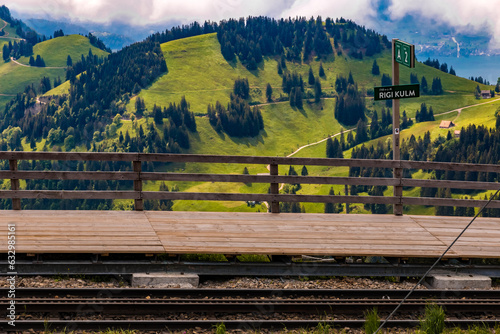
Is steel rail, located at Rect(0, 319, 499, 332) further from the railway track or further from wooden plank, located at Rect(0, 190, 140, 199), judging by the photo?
wooden plank, located at Rect(0, 190, 140, 199)

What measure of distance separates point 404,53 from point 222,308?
8.77 metres

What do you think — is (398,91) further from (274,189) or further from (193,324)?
(193,324)

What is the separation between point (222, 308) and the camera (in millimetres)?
9891

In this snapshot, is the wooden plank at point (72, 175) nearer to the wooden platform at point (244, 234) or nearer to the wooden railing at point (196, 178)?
the wooden railing at point (196, 178)

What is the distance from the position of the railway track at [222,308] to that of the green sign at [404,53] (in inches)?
252

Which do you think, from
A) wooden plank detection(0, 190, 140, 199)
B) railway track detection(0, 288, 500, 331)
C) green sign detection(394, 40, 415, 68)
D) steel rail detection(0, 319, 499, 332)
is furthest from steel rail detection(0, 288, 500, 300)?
green sign detection(394, 40, 415, 68)

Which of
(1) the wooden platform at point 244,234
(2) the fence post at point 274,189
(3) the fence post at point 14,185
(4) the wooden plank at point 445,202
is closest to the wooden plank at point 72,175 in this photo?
(3) the fence post at point 14,185

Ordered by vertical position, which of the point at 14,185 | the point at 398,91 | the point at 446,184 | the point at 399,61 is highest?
the point at 399,61

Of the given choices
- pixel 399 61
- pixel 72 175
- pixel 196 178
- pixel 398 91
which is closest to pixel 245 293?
pixel 196 178

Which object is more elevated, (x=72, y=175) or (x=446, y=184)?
(x=72, y=175)

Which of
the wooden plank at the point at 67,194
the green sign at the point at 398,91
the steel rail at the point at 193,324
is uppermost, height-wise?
the green sign at the point at 398,91

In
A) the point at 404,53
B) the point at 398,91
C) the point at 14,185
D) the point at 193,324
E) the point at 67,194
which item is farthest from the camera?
the point at 404,53

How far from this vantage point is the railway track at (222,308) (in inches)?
365

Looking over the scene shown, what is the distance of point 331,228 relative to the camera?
1409 cm
